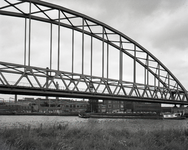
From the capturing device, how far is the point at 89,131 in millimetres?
20391

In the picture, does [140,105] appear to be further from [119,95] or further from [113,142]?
[113,142]

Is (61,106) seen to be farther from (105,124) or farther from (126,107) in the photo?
(105,124)

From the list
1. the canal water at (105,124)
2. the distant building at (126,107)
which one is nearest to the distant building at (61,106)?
the distant building at (126,107)

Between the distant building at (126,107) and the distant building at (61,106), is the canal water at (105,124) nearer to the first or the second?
the distant building at (126,107)

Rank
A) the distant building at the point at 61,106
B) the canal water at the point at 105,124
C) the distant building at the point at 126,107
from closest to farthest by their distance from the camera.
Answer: the canal water at the point at 105,124 < the distant building at the point at 126,107 < the distant building at the point at 61,106

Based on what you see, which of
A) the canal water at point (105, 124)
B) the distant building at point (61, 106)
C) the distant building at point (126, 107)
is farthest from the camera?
the distant building at point (61, 106)

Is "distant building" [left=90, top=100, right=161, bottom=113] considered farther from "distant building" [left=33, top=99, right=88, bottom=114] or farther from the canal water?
the canal water

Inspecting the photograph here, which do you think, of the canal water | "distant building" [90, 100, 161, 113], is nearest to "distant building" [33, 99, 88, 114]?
"distant building" [90, 100, 161, 113]

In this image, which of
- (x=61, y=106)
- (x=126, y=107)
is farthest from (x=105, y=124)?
(x=61, y=106)

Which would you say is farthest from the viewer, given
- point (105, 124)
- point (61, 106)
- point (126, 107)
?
point (61, 106)

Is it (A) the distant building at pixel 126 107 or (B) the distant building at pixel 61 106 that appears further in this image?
(B) the distant building at pixel 61 106

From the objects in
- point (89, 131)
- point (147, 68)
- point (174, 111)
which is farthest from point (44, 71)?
point (174, 111)


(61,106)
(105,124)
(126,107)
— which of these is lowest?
(126,107)

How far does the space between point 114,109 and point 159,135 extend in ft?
382
